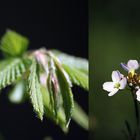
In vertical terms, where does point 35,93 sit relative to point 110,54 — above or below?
above

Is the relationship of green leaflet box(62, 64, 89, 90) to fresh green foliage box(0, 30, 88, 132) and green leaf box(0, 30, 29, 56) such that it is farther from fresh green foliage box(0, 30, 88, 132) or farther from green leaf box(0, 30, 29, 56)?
green leaf box(0, 30, 29, 56)

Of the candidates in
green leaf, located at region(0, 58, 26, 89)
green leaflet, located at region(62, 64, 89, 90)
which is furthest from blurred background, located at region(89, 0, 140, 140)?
green leaf, located at region(0, 58, 26, 89)

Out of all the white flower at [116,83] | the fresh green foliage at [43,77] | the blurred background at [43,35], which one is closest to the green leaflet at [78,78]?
the fresh green foliage at [43,77]

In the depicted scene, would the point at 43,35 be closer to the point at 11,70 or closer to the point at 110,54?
the point at 110,54

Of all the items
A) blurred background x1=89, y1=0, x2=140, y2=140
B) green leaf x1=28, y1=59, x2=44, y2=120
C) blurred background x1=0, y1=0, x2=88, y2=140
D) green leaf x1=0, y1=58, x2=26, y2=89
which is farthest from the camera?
blurred background x1=0, y1=0, x2=88, y2=140

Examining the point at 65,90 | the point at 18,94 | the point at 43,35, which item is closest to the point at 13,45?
the point at 18,94

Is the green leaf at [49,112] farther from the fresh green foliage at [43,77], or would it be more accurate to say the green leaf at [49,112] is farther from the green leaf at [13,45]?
the green leaf at [13,45]
